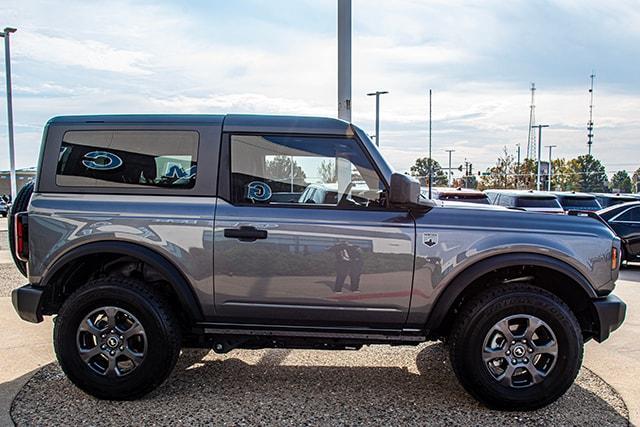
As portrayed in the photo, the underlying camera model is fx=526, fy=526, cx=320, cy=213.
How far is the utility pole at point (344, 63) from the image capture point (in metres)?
7.26

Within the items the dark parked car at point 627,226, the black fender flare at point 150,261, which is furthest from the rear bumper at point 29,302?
the dark parked car at point 627,226

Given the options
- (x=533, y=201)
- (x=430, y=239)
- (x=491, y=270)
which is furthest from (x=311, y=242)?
(x=533, y=201)

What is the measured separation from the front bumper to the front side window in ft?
5.80

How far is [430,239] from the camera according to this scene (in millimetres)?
3779

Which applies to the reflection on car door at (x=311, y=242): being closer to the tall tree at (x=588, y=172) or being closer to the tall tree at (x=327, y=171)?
the tall tree at (x=327, y=171)

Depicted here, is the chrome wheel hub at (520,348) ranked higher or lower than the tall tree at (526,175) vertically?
lower

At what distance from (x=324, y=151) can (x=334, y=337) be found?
54.8 inches

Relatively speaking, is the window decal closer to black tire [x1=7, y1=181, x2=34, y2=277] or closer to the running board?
black tire [x1=7, y1=181, x2=34, y2=277]

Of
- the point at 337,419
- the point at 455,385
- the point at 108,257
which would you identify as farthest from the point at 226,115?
the point at 455,385

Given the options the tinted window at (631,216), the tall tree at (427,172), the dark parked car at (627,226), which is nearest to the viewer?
the tall tree at (427,172)

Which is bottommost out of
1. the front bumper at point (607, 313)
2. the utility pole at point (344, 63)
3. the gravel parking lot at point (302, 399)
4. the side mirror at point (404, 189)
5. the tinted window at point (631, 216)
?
the gravel parking lot at point (302, 399)

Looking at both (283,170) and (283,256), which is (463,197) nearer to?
(283,170)

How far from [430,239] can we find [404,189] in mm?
426

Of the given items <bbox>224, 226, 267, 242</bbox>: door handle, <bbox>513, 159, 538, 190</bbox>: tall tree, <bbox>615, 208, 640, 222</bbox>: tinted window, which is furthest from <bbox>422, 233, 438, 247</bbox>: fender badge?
<bbox>513, 159, 538, 190</bbox>: tall tree
